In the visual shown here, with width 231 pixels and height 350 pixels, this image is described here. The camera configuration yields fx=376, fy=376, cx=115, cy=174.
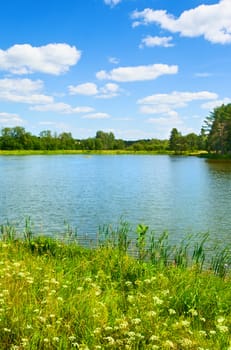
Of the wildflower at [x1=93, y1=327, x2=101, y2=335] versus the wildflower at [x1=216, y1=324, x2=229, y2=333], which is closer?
the wildflower at [x1=93, y1=327, x2=101, y2=335]

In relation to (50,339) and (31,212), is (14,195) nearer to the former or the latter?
(31,212)

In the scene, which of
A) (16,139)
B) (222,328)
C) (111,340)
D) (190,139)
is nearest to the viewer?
(111,340)

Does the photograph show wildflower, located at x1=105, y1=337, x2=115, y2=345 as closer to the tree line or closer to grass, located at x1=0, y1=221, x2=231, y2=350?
grass, located at x1=0, y1=221, x2=231, y2=350

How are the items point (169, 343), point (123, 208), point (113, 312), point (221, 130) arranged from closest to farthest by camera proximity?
point (169, 343) → point (113, 312) → point (123, 208) → point (221, 130)

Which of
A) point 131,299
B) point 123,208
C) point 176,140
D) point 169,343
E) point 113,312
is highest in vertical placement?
point 176,140

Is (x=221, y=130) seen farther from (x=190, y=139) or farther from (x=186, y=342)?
(x=186, y=342)

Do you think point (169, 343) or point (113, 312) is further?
point (113, 312)

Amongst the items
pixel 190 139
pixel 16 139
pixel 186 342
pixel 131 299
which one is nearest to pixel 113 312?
pixel 131 299

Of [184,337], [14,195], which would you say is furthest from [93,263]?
[14,195]

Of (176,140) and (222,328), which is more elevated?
(176,140)

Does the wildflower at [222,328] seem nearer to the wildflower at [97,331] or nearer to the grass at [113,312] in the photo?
the grass at [113,312]

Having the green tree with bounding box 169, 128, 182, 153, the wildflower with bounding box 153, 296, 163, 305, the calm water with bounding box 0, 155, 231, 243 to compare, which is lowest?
the calm water with bounding box 0, 155, 231, 243

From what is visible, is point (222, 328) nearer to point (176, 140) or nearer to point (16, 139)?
point (176, 140)

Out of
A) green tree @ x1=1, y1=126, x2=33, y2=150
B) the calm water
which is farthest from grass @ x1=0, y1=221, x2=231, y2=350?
green tree @ x1=1, y1=126, x2=33, y2=150
